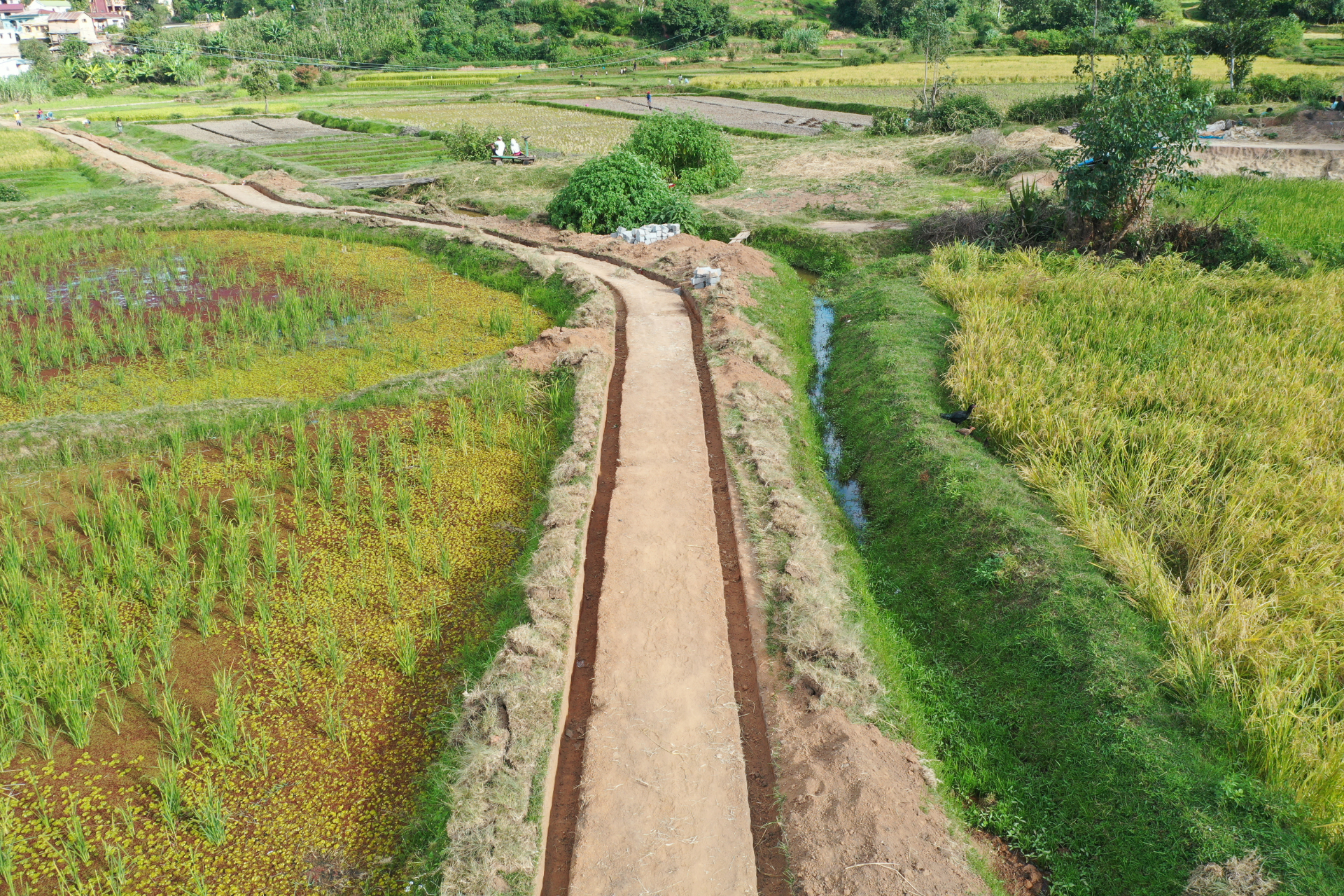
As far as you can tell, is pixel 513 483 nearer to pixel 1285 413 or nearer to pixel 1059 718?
pixel 1059 718

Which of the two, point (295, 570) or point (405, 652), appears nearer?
point (405, 652)

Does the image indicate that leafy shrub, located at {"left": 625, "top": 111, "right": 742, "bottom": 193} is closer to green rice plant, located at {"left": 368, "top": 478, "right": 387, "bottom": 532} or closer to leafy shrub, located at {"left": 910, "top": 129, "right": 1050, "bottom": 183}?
leafy shrub, located at {"left": 910, "top": 129, "right": 1050, "bottom": 183}

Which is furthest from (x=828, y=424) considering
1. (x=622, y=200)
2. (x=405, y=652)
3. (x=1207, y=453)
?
(x=622, y=200)

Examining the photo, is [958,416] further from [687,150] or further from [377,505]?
[687,150]

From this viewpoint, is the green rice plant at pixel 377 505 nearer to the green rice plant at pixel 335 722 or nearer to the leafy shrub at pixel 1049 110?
the green rice plant at pixel 335 722

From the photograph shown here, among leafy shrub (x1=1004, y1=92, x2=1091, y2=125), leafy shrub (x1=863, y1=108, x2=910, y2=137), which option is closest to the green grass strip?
leafy shrub (x1=863, y1=108, x2=910, y2=137)

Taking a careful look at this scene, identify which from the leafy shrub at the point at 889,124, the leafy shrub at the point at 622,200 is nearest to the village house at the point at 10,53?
the leafy shrub at the point at 889,124
